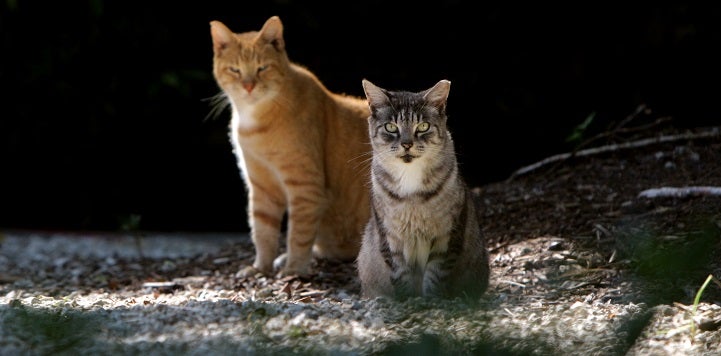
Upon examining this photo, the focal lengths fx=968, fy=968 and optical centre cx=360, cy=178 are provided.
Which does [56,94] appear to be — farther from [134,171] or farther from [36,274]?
[36,274]

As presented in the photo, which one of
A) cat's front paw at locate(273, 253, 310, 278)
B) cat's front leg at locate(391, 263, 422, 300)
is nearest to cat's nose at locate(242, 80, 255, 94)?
cat's front paw at locate(273, 253, 310, 278)

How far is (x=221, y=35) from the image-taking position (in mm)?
5465

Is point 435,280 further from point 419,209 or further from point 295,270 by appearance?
point 295,270

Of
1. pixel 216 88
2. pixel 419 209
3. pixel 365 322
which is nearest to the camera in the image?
pixel 365 322

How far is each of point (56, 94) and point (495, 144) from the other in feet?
11.4

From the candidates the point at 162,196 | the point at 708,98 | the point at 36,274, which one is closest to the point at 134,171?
the point at 162,196

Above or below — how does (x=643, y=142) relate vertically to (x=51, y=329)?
above

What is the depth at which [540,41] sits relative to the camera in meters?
7.92

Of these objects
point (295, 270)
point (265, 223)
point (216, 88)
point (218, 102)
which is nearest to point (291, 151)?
point (265, 223)

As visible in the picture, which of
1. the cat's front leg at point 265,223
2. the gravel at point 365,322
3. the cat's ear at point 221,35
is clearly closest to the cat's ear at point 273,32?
the cat's ear at point 221,35

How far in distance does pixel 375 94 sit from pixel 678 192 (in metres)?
1.70

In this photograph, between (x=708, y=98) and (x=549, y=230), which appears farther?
(x=708, y=98)

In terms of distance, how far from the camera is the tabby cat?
4.14 metres

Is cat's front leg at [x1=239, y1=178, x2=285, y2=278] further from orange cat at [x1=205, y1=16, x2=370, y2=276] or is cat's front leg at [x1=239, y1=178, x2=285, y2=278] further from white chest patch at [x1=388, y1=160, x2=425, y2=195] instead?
white chest patch at [x1=388, y1=160, x2=425, y2=195]
